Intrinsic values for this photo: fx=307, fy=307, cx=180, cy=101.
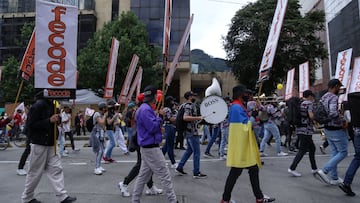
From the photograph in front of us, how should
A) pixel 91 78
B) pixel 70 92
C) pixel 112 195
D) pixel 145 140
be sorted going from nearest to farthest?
1. pixel 145 140
2. pixel 70 92
3. pixel 112 195
4. pixel 91 78

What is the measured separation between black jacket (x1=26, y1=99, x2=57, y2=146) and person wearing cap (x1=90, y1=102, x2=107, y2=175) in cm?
241

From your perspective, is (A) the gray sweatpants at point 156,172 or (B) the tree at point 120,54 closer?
(A) the gray sweatpants at point 156,172

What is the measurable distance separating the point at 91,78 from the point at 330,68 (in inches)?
1145

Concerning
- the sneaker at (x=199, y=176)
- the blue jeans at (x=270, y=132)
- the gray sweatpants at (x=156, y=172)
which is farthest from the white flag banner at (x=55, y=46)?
the blue jeans at (x=270, y=132)

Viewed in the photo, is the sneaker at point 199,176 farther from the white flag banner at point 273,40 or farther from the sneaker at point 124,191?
the white flag banner at point 273,40

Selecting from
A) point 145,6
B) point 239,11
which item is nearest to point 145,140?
point 239,11

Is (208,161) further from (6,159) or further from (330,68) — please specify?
(330,68)

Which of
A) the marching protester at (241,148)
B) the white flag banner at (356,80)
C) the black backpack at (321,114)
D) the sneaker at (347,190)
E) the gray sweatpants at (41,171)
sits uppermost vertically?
the white flag banner at (356,80)

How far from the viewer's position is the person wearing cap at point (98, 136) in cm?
712

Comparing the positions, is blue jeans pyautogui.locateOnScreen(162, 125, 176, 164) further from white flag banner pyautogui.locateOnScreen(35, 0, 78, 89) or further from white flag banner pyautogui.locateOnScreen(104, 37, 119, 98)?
white flag banner pyautogui.locateOnScreen(35, 0, 78, 89)

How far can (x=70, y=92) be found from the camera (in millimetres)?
4879

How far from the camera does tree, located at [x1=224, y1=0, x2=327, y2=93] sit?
28.3m

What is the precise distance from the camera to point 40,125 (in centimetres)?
464

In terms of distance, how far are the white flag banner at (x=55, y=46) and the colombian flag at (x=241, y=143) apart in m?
2.63
